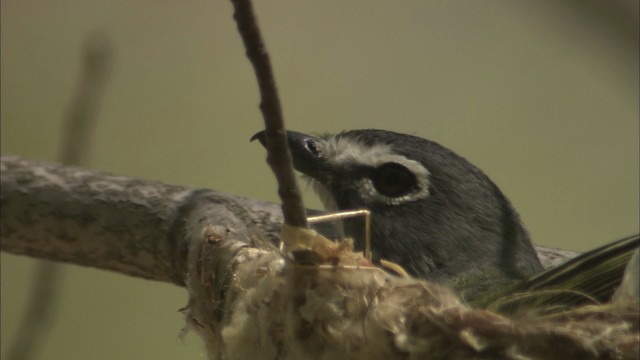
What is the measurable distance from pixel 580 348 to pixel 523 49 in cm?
233

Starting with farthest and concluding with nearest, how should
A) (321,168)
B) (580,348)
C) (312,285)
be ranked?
(321,168) < (312,285) < (580,348)

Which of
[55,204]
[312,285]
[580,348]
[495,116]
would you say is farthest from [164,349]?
[580,348]

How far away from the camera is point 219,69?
3.42 meters

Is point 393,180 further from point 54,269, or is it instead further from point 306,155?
point 54,269

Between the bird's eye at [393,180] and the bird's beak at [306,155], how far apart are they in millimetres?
117

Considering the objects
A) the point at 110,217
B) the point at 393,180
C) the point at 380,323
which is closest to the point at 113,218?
the point at 110,217

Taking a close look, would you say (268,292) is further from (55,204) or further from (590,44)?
(590,44)

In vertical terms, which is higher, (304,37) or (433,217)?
(304,37)

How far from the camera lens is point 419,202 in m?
2.00

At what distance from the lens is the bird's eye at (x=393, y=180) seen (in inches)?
76.9

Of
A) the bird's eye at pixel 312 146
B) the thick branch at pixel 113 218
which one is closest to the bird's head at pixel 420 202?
the bird's eye at pixel 312 146

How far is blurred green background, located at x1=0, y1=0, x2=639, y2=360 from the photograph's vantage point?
10.9 ft

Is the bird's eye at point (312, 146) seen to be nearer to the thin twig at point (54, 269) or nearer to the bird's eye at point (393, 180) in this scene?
the bird's eye at point (393, 180)

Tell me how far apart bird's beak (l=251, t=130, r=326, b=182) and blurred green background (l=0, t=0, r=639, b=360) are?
1314mm
